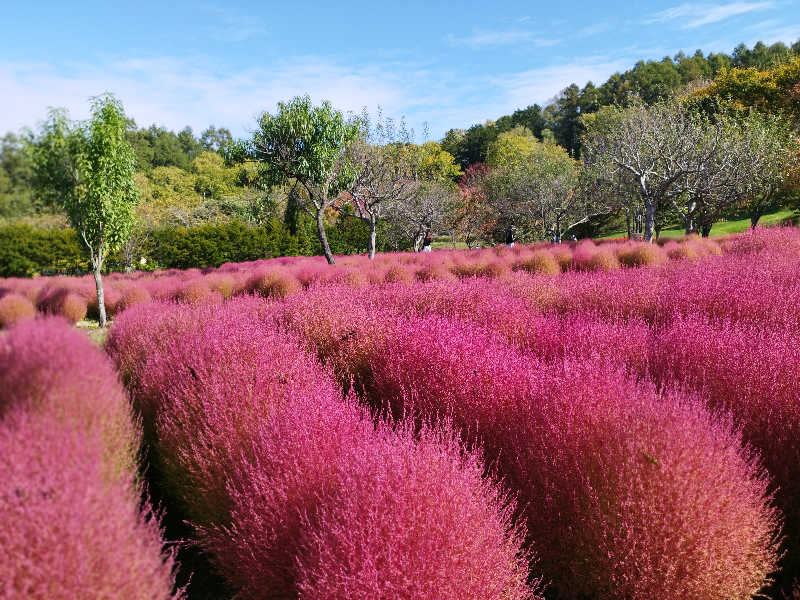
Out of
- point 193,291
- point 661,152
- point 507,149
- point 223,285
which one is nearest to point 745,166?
point 661,152

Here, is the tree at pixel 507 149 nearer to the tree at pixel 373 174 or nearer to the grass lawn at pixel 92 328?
the tree at pixel 373 174

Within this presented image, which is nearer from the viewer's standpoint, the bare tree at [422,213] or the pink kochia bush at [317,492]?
the pink kochia bush at [317,492]

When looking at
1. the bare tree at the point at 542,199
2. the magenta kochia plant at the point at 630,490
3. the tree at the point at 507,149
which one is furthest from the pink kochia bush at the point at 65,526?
the tree at the point at 507,149

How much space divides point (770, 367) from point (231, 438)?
324 cm

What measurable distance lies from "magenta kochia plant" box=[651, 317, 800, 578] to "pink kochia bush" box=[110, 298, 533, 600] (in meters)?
1.41

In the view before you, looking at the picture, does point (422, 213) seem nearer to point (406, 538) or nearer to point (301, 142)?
point (301, 142)

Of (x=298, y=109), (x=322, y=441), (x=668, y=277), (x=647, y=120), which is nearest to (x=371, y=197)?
(x=298, y=109)

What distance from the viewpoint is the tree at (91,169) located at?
986 cm

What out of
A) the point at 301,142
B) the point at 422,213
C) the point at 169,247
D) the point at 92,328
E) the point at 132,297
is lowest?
the point at 92,328

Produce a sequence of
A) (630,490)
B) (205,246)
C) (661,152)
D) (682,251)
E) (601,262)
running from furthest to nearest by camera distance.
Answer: (205,246)
(661,152)
(682,251)
(601,262)
(630,490)

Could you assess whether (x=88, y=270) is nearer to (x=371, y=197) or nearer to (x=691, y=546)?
(x=371, y=197)

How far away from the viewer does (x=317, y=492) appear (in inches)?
86.0

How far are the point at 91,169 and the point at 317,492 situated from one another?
418 inches

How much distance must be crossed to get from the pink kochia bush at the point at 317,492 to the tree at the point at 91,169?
8343mm
